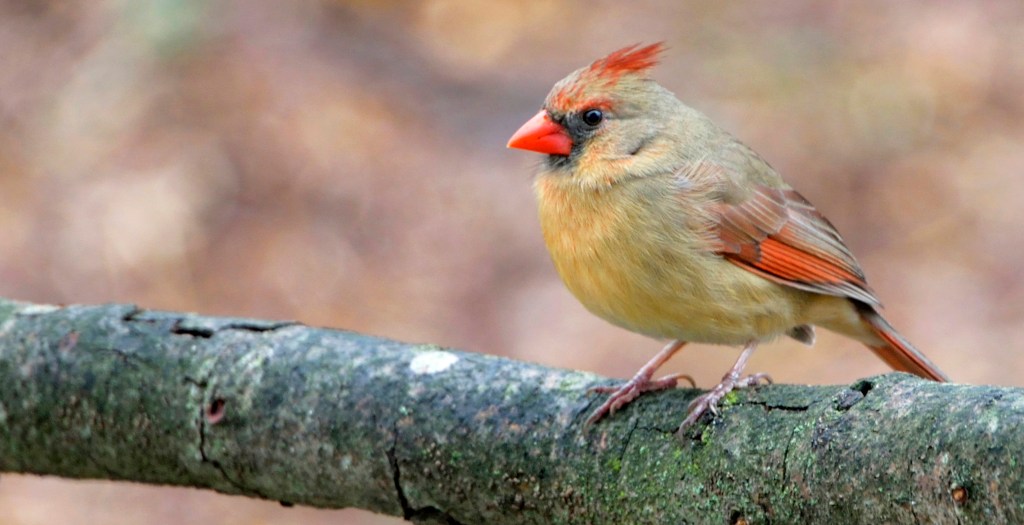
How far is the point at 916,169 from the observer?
7.12 meters

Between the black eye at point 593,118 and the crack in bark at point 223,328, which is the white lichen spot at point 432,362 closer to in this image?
the crack in bark at point 223,328

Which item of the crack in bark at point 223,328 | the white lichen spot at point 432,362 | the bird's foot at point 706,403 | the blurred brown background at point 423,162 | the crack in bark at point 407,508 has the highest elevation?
the blurred brown background at point 423,162

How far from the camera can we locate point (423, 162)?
7.30 m

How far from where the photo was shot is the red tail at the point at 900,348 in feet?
11.9

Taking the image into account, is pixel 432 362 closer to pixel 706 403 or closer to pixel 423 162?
pixel 706 403

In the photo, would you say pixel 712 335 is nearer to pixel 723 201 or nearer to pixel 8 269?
pixel 723 201

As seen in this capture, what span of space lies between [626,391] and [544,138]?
1047mm

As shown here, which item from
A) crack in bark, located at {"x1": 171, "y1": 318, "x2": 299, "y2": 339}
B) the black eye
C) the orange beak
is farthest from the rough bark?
the black eye

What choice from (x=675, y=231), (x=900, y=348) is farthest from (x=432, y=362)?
(x=900, y=348)

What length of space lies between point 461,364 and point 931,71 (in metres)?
5.85

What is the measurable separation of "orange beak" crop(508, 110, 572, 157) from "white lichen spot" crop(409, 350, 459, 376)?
0.92 meters

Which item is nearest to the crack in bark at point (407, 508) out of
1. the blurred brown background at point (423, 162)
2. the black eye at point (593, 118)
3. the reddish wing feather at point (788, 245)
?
the reddish wing feather at point (788, 245)

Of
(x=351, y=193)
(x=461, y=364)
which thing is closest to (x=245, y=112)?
(x=351, y=193)

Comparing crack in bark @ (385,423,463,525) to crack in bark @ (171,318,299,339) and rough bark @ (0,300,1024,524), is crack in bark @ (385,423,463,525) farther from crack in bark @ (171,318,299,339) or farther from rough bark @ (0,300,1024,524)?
crack in bark @ (171,318,299,339)
